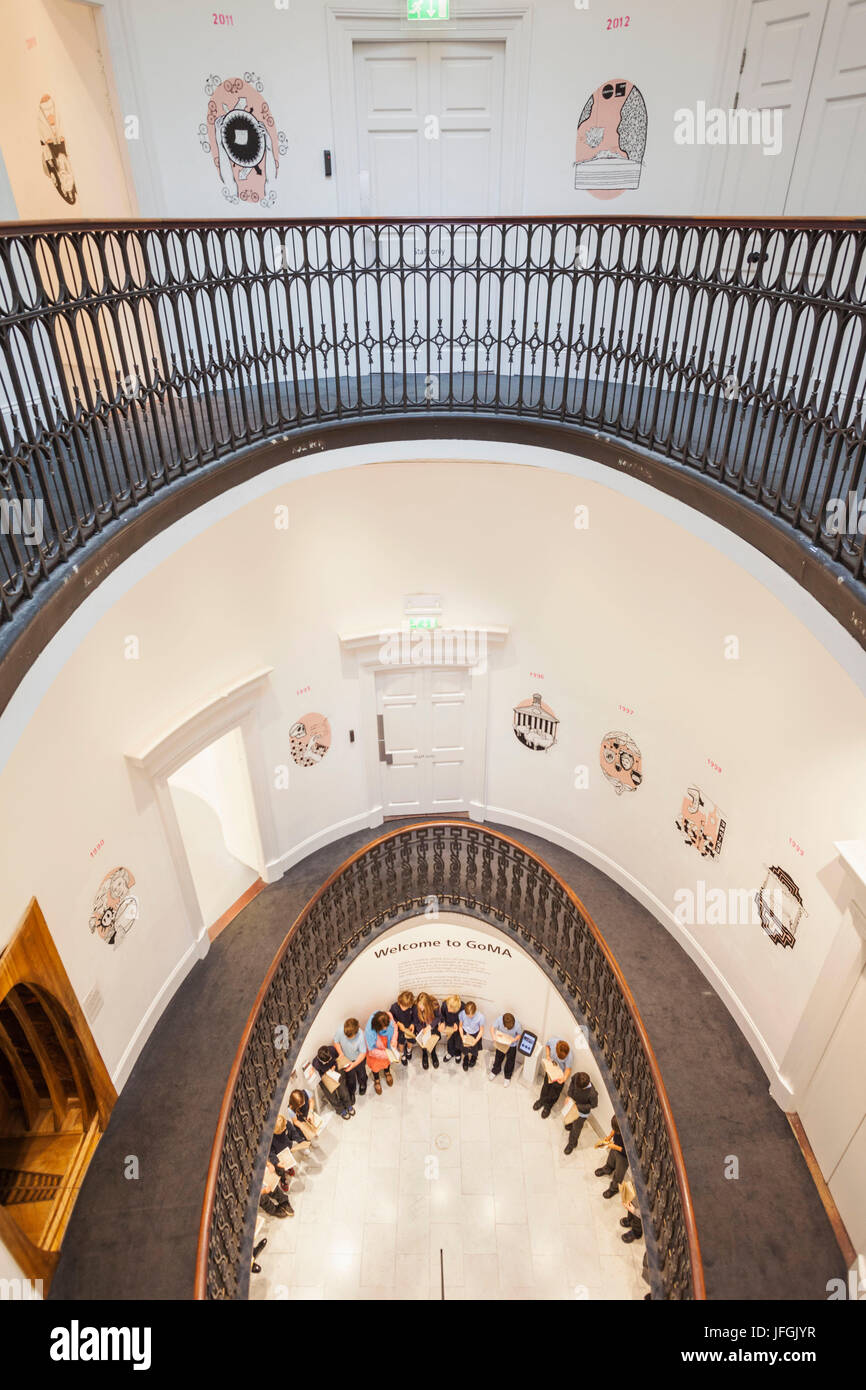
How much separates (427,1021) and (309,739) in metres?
3.93

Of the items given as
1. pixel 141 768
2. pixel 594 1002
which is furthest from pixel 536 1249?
pixel 141 768

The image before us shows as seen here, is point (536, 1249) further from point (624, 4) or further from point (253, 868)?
point (624, 4)

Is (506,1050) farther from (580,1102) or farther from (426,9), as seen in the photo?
(426,9)

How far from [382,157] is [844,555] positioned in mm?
6571

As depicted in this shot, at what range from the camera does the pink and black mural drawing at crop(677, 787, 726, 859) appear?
741cm

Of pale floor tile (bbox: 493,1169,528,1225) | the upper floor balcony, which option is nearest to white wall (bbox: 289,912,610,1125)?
pale floor tile (bbox: 493,1169,528,1225)

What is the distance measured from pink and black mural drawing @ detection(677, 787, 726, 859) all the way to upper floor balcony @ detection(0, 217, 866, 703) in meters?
3.25

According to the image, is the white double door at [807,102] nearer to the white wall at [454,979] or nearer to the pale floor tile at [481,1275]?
the white wall at [454,979]

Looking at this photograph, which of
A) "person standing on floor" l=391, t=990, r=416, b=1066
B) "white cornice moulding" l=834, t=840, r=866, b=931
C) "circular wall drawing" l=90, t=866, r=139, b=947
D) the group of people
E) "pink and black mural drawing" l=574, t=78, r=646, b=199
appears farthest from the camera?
"person standing on floor" l=391, t=990, r=416, b=1066

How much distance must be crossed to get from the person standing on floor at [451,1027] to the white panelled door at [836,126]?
9.11 meters

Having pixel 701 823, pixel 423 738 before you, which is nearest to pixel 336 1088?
pixel 423 738

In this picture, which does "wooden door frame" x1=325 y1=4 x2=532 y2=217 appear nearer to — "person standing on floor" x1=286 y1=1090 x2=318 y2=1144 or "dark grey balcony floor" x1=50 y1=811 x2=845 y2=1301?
"dark grey balcony floor" x1=50 y1=811 x2=845 y2=1301

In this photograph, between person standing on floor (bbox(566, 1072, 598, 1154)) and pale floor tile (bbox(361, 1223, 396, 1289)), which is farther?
person standing on floor (bbox(566, 1072, 598, 1154))

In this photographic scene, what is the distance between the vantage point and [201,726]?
747 centimetres
